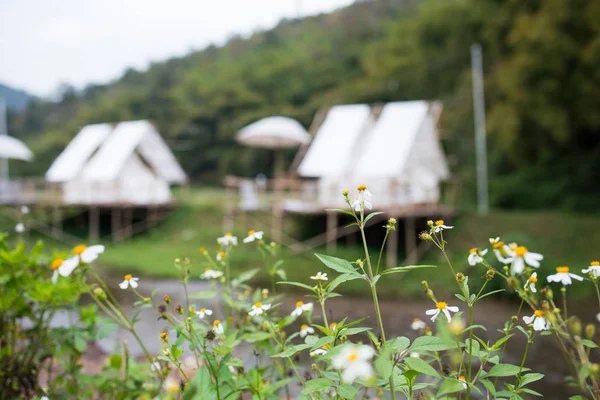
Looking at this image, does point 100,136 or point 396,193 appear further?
point 100,136

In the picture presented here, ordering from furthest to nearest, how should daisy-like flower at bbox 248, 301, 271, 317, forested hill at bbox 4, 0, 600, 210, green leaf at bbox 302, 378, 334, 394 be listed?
1. forested hill at bbox 4, 0, 600, 210
2. daisy-like flower at bbox 248, 301, 271, 317
3. green leaf at bbox 302, 378, 334, 394

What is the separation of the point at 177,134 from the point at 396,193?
1741 centimetres

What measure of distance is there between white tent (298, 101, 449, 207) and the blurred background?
8 cm

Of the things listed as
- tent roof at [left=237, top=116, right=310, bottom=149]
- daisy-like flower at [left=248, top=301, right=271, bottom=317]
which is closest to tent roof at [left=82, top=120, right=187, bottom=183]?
tent roof at [left=237, top=116, right=310, bottom=149]

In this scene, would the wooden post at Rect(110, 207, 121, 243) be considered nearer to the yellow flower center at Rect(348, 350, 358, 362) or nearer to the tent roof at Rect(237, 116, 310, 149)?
the tent roof at Rect(237, 116, 310, 149)

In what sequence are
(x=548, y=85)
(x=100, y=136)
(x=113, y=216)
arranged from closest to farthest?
(x=548, y=85) < (x=113, y=216) < (x=100, y=136)

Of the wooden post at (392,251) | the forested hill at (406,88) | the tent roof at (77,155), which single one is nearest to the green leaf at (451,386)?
the wooden post at (392,251)

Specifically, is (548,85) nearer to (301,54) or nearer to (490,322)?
(490,322)

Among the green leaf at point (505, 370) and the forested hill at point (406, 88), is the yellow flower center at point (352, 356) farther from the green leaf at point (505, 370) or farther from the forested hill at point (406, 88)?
the forested hill at point (406, 88)

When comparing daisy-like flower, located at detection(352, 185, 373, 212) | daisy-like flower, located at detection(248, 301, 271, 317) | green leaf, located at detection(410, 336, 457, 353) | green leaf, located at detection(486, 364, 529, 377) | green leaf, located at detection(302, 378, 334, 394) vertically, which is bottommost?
green leaf, located at detection(302, 378, 334, 394)

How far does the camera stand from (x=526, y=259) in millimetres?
877

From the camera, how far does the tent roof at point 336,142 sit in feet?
32.1

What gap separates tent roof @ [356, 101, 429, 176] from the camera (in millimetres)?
9203

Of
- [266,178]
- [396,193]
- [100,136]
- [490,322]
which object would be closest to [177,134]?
[266,178]
